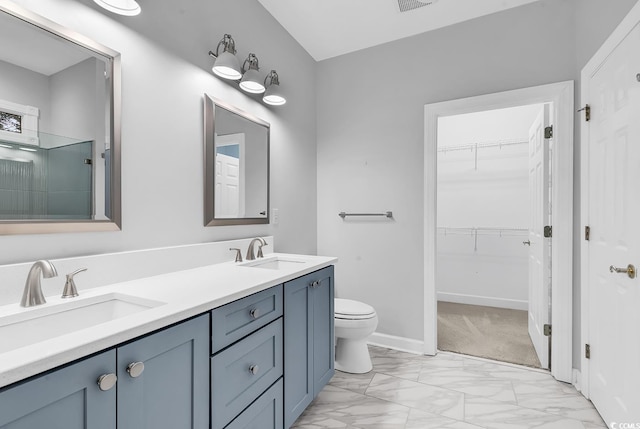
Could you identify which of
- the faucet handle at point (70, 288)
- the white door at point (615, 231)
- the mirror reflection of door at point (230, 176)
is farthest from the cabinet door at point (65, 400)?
the white door at point (615, 231)

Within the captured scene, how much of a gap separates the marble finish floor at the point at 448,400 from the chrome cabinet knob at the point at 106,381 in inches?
49.7

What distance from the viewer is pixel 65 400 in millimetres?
695

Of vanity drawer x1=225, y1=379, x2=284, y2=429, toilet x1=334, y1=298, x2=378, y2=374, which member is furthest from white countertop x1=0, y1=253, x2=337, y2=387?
toilet x1=334, y1=298, x2=378, y2=374

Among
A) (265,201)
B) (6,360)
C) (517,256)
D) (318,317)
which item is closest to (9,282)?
(6,360)

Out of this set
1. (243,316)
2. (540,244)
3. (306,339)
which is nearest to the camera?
(243,316)

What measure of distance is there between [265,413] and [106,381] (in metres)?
0.81

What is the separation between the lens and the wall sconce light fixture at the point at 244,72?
1724 millimetres

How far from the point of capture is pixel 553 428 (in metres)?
1.69

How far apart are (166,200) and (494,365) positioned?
2.54 metres

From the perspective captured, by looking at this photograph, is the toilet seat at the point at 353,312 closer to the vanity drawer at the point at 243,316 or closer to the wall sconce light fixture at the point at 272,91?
the vanity drawer at the point at 243,316

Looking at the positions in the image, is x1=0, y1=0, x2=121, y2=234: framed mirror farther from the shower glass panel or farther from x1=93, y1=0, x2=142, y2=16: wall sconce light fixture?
x1=93, y1=0, x2=142, y2=16: wall sconce light fixture

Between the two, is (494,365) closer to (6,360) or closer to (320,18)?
(6,360)

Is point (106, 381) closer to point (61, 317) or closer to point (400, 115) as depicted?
point (61, 317)

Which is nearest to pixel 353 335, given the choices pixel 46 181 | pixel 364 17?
pixel 46 181
